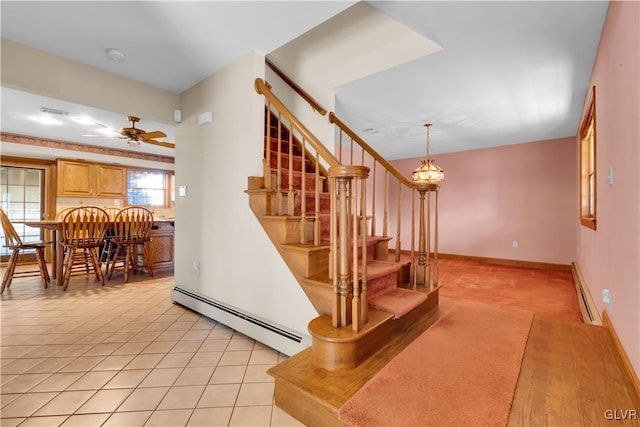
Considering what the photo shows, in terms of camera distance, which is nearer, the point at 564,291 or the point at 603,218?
the point at 603,218

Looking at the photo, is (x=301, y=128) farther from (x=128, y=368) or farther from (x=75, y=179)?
(x=75, y=179)

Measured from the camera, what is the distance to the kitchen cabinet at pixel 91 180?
5.43 m

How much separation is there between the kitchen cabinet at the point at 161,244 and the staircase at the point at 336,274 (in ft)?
10.5

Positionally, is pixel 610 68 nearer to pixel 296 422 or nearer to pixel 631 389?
pixel 631 389

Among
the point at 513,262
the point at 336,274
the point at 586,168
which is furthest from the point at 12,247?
the point at 513,262

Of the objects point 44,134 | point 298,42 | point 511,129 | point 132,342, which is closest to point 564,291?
point 511,129

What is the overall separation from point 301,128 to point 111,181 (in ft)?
19.4

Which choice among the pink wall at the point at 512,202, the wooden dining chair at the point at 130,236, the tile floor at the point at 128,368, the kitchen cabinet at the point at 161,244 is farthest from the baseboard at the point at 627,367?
the kitchen cabinet at the point at 161,244

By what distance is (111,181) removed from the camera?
5.99 m

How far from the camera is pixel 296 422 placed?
1.36 meters

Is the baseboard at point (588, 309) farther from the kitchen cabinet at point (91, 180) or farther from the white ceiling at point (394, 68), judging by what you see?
the kitchen cabinet at point (91, 180)

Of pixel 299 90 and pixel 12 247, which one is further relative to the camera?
pixel 12 247

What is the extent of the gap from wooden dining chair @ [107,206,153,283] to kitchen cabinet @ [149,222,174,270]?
239 millimetres

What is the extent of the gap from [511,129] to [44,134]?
7.77 meters
